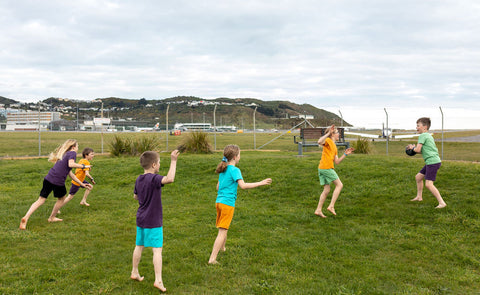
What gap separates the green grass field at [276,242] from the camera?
4.38m

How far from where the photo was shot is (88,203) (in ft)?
29.2

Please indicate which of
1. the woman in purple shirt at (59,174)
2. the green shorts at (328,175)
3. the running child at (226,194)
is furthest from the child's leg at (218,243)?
the woman in purple shirt at (59,174)

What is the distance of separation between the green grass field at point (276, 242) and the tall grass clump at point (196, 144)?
8390 mm

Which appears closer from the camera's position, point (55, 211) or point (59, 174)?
point (59, 174)

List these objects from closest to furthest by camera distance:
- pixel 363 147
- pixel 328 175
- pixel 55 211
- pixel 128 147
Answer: pixel 328 175
pixel 55 211
pixel 128 147
pixel 363 147

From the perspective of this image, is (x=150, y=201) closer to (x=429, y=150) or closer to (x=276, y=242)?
(x=276, y=242)

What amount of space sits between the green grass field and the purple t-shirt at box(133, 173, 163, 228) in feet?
2.70

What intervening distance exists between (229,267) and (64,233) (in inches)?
136

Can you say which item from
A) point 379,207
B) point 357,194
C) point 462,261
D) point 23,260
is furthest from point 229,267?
point 357,194

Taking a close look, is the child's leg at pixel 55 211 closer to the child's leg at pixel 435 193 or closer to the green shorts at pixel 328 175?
the green shorts at pixel 328 175

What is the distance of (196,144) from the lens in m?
18.9

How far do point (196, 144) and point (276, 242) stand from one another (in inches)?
529

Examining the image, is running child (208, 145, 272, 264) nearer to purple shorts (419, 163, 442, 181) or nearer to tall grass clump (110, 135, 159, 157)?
purple shorts (419, 163, 442, 181)

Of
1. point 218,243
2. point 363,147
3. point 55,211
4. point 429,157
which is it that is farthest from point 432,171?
point 363,147
